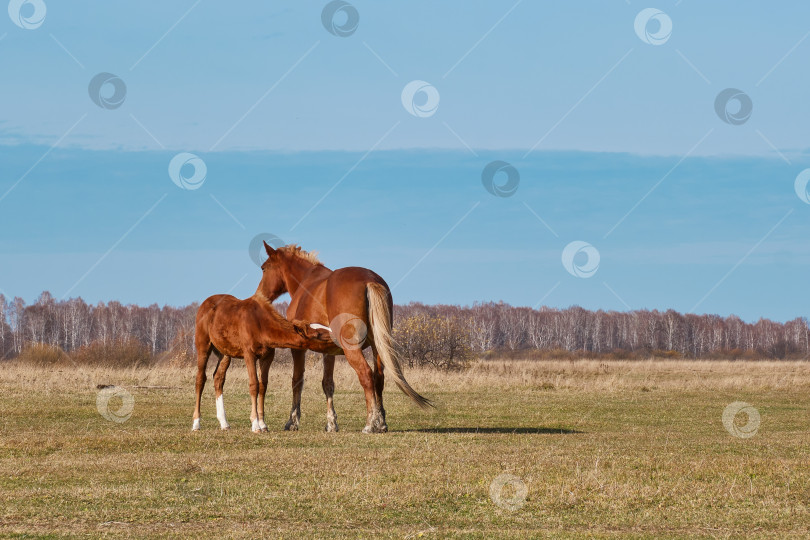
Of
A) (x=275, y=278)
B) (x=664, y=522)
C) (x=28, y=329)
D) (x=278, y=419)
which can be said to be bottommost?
(x=664, y=522)

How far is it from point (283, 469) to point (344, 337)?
167 inches

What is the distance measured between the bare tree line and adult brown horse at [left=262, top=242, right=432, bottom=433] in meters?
77.1

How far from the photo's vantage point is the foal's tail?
15.5 meters

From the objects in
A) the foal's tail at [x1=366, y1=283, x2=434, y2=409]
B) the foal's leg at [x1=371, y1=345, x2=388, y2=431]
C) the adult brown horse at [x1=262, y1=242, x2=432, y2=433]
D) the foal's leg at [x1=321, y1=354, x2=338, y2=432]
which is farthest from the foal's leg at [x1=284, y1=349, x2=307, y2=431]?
the foal's tail at [x1=366, y1=283, x2=434, y2=409]

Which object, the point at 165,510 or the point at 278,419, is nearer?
the point at 165,510

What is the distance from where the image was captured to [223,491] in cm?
1052

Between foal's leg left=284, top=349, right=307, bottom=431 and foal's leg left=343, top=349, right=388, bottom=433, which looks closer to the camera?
foal's leg left=343, top=349, right=388, bottom=433

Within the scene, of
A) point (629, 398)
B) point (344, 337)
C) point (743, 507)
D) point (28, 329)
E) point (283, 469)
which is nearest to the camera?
point (743, 507)

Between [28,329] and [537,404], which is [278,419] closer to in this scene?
[537,404]

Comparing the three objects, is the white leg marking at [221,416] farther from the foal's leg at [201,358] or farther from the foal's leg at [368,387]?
the foal's leg at [368,387]

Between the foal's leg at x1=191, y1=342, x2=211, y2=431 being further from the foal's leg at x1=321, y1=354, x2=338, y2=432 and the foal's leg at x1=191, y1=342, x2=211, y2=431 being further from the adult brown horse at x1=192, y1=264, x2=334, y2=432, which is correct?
the foal's leg at x1=321, y1=354, x2=338, y2=432

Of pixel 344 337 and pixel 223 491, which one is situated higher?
pixel 344 337

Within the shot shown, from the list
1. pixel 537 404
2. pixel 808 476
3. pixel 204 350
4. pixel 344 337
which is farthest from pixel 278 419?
pixel 808 476

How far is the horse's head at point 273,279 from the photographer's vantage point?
17.8 meters
